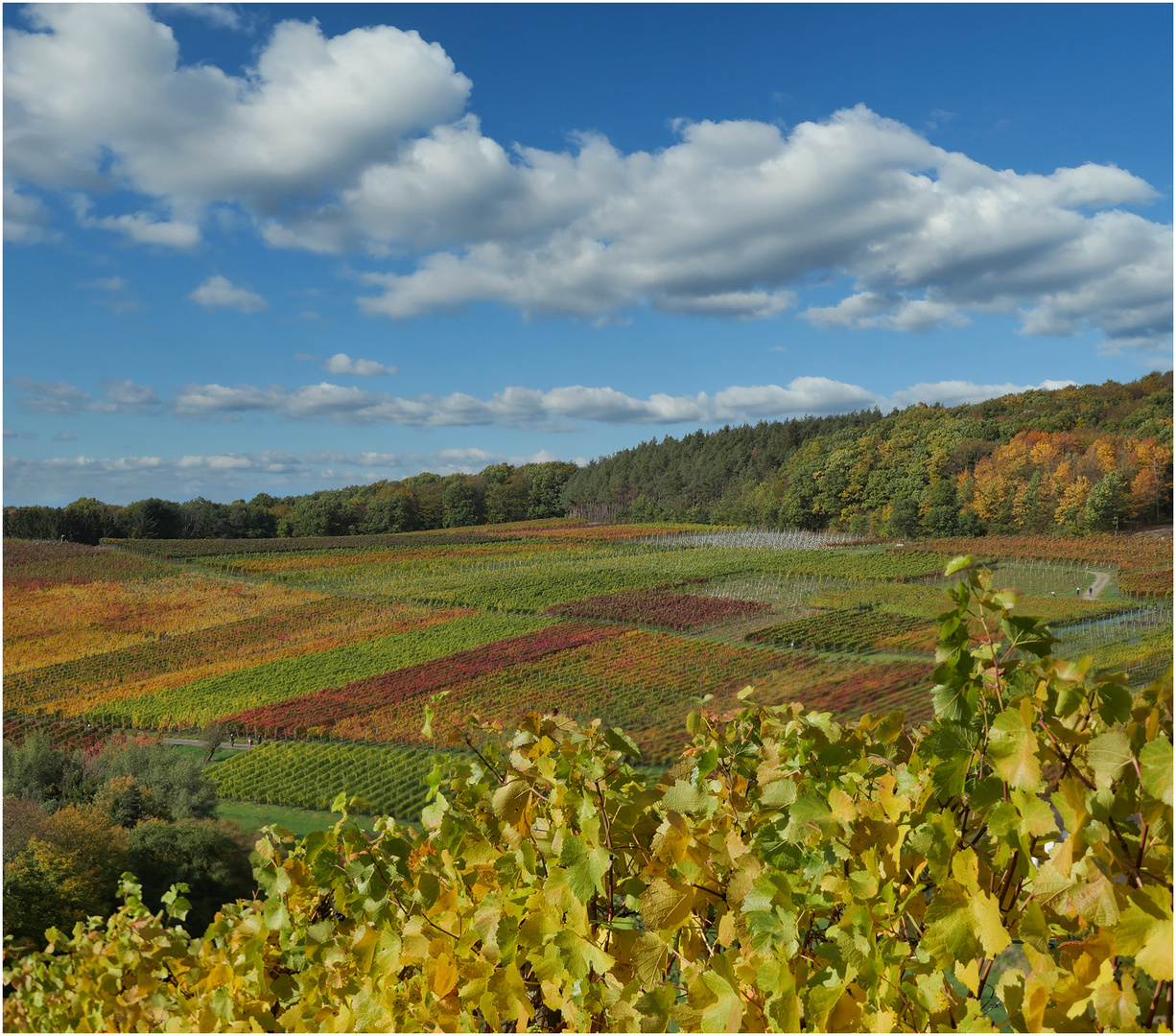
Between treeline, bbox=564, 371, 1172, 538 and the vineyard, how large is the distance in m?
0.50

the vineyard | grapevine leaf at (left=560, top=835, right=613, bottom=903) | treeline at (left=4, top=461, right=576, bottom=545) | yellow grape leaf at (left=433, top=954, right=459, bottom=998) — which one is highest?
treeline at (left=4, top=461, right=576, bottom=545)

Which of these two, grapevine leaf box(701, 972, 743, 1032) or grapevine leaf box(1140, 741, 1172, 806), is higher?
grapevine leaf box(1140, 741, 1172, 806)

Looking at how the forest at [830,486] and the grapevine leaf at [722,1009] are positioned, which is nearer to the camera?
the grapevine leaf at [722,1009]

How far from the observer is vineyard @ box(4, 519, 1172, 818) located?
29.8 feet

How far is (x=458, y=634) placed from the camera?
11.6m

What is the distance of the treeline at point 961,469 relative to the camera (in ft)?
37.8

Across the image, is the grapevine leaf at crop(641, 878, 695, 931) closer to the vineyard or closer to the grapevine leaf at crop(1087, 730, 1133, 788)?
the grapevine leaf at crop(1087, 730, 1133, 788)

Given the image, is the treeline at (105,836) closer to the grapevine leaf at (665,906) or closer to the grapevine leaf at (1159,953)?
the grapevine leaf at (665,906)

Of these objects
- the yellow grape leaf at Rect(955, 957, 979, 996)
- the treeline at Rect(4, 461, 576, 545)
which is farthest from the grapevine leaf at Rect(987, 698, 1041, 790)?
the treeline at Rect(4, 461, 576, 545)

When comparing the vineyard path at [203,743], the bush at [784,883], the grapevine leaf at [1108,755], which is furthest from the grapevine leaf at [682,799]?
the vineyard path at [203,743]

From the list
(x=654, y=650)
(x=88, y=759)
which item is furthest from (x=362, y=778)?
(x=654, y=650)

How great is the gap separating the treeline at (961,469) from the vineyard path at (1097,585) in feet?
2.57

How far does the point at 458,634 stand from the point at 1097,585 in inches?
377

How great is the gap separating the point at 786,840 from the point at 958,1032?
0.91ft
